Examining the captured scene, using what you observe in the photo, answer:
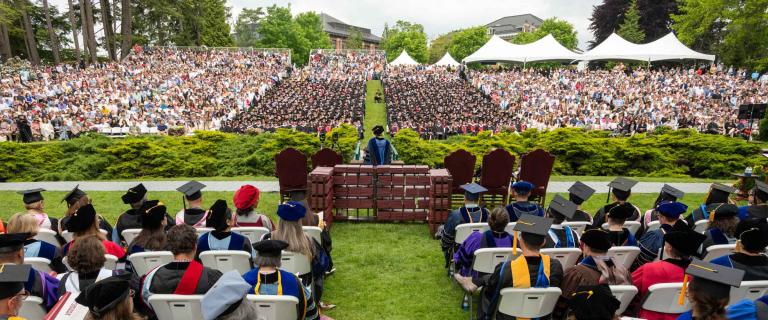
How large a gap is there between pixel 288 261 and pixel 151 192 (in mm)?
8786

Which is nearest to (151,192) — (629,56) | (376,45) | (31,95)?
(31,95)

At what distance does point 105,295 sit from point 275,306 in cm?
114

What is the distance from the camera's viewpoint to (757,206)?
607 centimetres

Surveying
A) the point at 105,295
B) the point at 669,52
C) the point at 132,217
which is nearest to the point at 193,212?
the point at 132,217

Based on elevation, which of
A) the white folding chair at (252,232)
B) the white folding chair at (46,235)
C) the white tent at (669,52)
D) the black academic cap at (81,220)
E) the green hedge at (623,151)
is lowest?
the green hedge at (623,151)

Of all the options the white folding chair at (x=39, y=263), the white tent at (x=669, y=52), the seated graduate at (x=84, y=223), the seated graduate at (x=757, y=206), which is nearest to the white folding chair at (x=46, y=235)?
the white folding chair at (x=39, y=263)

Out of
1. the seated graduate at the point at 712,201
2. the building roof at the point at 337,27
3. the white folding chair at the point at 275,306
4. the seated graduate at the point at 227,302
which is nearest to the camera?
the seated graduate at the point at 227,302

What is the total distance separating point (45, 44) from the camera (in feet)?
164

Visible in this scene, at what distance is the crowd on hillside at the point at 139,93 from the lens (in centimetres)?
2453

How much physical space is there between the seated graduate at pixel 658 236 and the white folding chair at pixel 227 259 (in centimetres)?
398

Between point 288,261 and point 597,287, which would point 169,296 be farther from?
point 597,287

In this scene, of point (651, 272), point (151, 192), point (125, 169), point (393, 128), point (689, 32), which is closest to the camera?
point (651, 272)

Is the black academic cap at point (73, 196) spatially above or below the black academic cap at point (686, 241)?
below

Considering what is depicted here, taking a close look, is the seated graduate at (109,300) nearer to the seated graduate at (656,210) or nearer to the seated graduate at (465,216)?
the seated graduate at (465,216)
